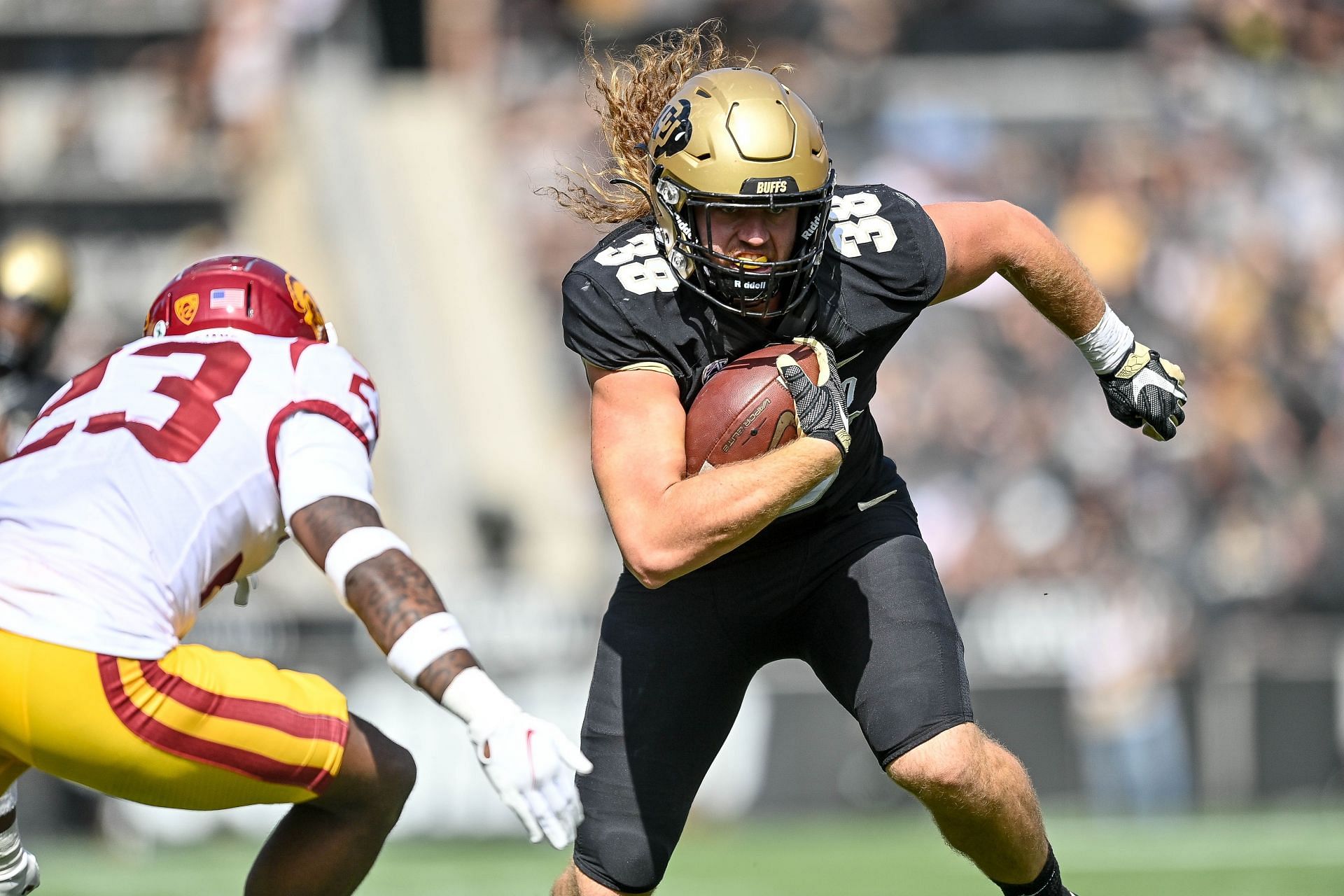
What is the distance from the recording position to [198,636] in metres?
8.64

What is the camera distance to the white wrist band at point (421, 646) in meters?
3.15

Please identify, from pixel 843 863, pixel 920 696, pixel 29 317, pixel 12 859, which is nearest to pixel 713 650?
pixel 920 696

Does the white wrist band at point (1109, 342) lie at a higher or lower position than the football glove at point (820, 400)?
lower

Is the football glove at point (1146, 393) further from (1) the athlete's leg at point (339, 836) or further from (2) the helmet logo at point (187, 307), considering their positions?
(2) the helmet logo at point (187, 307)

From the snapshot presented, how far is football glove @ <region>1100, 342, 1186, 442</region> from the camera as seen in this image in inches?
176

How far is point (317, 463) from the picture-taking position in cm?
337

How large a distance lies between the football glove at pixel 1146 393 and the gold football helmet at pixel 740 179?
1.07 m

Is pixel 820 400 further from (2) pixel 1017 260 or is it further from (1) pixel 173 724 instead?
(1) pixel 173 724

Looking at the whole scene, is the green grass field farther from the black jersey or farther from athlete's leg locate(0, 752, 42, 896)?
the black jersey

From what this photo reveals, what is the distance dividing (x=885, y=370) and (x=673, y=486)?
7.79 m

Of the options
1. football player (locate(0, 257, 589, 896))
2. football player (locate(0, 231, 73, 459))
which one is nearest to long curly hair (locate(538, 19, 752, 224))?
football player (locate(0, 257, 589, 896))

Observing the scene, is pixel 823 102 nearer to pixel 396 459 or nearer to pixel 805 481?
pixel 396 459

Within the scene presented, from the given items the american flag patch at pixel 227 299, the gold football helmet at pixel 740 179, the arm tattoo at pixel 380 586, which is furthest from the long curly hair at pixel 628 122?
the arm tattoo at pixel 380 586

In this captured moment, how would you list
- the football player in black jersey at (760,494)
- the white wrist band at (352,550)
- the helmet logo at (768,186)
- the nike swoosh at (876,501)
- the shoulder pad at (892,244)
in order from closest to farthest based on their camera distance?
the white wrist band at (352,550) → the football player in black jersey at (760,494) → the helmet logo at (768,186) → the shoulder pad at (892,244) → the nike swoosh at (876,501)
